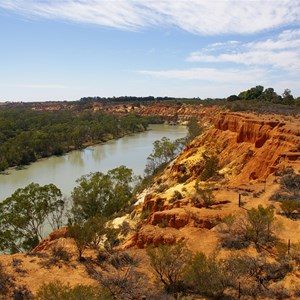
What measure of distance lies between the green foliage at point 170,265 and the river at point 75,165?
96.6ft

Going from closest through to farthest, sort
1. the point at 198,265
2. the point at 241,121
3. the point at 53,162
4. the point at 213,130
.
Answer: the point at 198,265
the point at 241,121
the point at 213,130
the point at 53,162

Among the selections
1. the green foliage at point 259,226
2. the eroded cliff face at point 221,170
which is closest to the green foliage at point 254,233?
the green foliage at point 259,226

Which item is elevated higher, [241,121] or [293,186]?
[241,121]

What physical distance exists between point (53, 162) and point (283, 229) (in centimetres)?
5187

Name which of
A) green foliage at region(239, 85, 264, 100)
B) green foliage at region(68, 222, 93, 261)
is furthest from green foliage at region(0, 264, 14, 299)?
green foliage at region(239, 85, 264, 100)

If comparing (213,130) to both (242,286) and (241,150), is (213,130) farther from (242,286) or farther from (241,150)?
(242,286)

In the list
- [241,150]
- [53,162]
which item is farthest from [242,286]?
[53,162]

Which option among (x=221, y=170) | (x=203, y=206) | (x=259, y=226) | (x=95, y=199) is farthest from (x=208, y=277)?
(x=221, y=170)

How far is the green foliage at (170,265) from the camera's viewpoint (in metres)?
12.1

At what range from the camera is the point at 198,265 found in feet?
36.6

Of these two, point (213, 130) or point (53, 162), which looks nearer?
point (213, 130)

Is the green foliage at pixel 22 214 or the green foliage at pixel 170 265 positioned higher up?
the green foliage at pixel 170 265

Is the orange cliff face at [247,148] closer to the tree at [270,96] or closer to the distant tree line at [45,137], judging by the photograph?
the distant tree line at [45,137]

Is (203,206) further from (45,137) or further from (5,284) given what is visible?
(45,137)
